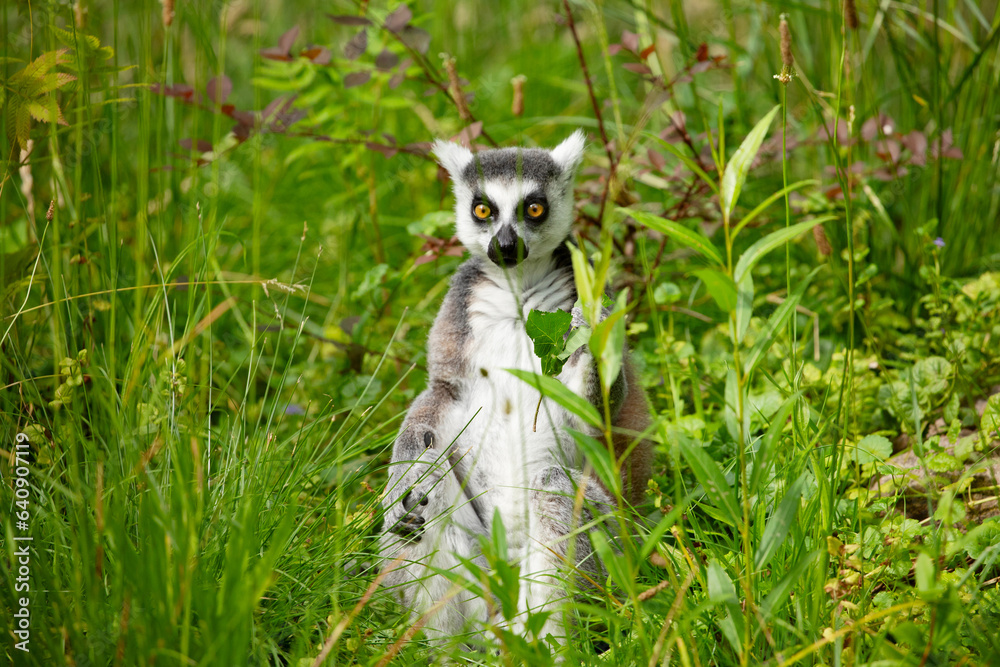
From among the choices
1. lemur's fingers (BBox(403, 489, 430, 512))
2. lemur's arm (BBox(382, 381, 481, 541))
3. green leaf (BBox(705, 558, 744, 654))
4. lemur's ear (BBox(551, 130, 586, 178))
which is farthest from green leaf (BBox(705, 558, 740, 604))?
lemur's ear (BBox(551, 130, 586, 178))

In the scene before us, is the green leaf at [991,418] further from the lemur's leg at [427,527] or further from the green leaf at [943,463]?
the lemur's leg at [427,527]

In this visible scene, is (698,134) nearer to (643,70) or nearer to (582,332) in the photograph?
(643,70)

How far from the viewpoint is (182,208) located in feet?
12.4

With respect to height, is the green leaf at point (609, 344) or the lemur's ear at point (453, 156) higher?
the lemur's ear at point (453, 156)

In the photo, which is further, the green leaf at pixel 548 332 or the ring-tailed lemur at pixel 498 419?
the ring-tailed lemur at pixel 498 419

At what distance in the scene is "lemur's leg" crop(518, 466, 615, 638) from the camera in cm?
229

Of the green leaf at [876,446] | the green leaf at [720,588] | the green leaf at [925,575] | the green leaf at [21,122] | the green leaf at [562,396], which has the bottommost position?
the green leaf at [876,446]

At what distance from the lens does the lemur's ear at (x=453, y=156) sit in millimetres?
2967

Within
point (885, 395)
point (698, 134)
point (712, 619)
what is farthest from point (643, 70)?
A: point (712, 619)

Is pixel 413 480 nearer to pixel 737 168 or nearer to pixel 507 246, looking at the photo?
pixel 507 246

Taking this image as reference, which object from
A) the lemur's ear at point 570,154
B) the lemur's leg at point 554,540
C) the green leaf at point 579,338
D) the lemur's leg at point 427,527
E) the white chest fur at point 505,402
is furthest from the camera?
the lemur's ear at point 570,154

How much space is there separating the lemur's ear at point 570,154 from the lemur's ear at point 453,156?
353mm

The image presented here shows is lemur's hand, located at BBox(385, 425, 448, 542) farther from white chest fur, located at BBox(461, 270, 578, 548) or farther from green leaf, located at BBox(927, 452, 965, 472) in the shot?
green leaf, located at BBox(927, 452, 965, 472)

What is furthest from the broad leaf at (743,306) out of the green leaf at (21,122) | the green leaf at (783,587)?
the green leaf at (21,122)
